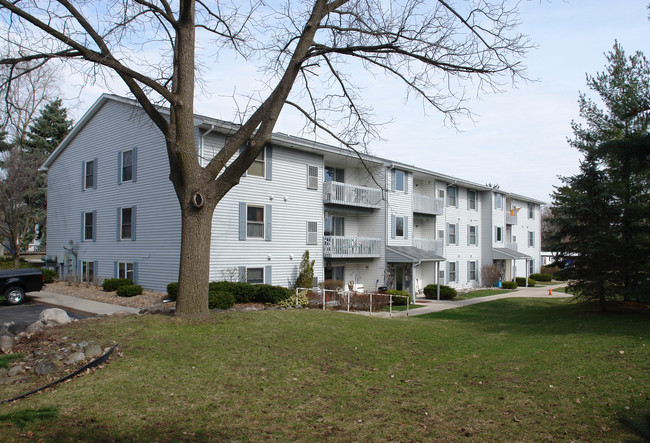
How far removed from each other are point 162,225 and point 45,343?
1181 centimetres

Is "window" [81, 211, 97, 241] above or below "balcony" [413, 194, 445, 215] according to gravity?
below

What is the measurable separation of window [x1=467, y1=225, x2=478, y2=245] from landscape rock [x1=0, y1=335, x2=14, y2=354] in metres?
32.3

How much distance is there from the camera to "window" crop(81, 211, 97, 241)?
2341 centimetres

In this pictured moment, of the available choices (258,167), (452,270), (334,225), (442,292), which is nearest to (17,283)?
(258,167)

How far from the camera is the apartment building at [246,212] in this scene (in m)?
19.2

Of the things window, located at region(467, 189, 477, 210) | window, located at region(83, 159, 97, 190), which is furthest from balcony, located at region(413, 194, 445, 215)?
window, located at region(83, 159, 97, 190)

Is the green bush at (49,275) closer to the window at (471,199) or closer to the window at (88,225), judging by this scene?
the window at (88,225)

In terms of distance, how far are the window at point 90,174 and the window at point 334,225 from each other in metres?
11.9

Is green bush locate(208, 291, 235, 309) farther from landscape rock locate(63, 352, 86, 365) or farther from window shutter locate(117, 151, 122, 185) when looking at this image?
window shutter locate(117, 151, 122, 185)

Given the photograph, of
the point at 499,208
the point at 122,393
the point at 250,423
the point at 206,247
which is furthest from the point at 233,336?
the point at 499,208

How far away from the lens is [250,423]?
5477 millimetres

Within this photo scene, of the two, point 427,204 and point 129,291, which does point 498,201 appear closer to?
point 427,204

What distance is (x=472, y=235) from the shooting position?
119 feet

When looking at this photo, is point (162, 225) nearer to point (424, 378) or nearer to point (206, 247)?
point (206, 247)
